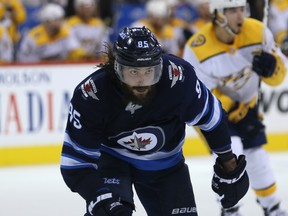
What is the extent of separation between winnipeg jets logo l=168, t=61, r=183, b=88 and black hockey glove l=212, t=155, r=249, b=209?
0.46 m

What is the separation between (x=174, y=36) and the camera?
28.2ft

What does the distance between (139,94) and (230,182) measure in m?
0.62

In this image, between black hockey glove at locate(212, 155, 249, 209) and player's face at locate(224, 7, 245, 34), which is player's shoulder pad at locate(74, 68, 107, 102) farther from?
player's face at locate(224, 7, 245, 34)

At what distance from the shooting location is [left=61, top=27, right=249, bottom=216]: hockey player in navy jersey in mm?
3387

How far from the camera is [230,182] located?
3648 mm

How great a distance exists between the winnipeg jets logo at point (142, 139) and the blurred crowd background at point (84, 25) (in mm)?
3730

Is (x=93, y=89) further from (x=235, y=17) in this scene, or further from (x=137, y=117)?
(x=235, y=17)

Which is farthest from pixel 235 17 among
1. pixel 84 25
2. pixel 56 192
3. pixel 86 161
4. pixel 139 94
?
pixel 84 25

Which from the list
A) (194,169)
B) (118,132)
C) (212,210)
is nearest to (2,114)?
(194,169)

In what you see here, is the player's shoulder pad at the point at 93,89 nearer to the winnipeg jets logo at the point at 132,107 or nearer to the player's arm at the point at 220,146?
the winnipeg jets logo at the point at 132,107

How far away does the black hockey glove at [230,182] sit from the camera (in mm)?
3650

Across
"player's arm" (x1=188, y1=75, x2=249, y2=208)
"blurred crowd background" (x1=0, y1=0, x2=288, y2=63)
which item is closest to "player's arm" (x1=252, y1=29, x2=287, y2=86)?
"player's arm" (x1=188, y1=75, x2=249, y2=208)

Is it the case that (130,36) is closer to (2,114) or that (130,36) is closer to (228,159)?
(228,159)

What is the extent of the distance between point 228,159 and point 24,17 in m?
5.60
